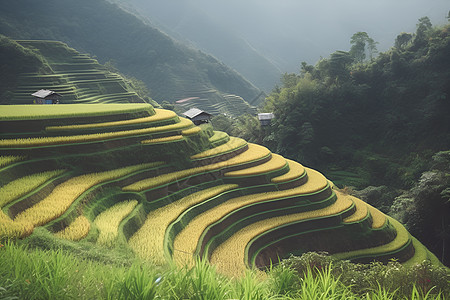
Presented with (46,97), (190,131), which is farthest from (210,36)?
(190,131)

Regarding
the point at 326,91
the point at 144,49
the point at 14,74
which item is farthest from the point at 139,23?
the point at 326,91

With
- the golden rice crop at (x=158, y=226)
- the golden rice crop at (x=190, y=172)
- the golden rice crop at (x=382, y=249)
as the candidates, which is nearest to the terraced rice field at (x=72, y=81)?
the golden rice crop at (x=190, y=172)

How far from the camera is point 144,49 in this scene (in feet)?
237

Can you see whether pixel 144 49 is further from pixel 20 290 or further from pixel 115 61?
pixel 20 290

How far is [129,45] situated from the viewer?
73.6 metres

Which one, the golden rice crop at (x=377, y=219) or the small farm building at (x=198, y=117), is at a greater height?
the small farm building at (x=198, y=117)

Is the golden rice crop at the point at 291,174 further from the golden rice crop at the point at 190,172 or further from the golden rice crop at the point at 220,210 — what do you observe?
the golden rice crop at the point at 190,172

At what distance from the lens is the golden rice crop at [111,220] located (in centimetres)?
712

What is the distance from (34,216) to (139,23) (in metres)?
81.3

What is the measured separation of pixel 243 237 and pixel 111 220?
4.44 m

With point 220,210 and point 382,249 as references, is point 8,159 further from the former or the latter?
point 382,249

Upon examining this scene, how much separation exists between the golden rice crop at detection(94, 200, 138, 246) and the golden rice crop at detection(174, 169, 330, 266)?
166 centimetres

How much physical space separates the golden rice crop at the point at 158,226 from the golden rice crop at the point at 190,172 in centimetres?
85

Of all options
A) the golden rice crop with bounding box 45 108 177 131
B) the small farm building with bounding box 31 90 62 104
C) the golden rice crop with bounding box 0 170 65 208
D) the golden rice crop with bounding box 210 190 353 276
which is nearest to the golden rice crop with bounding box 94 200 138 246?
the golden rice crop with bounding box 0 170 65 208
